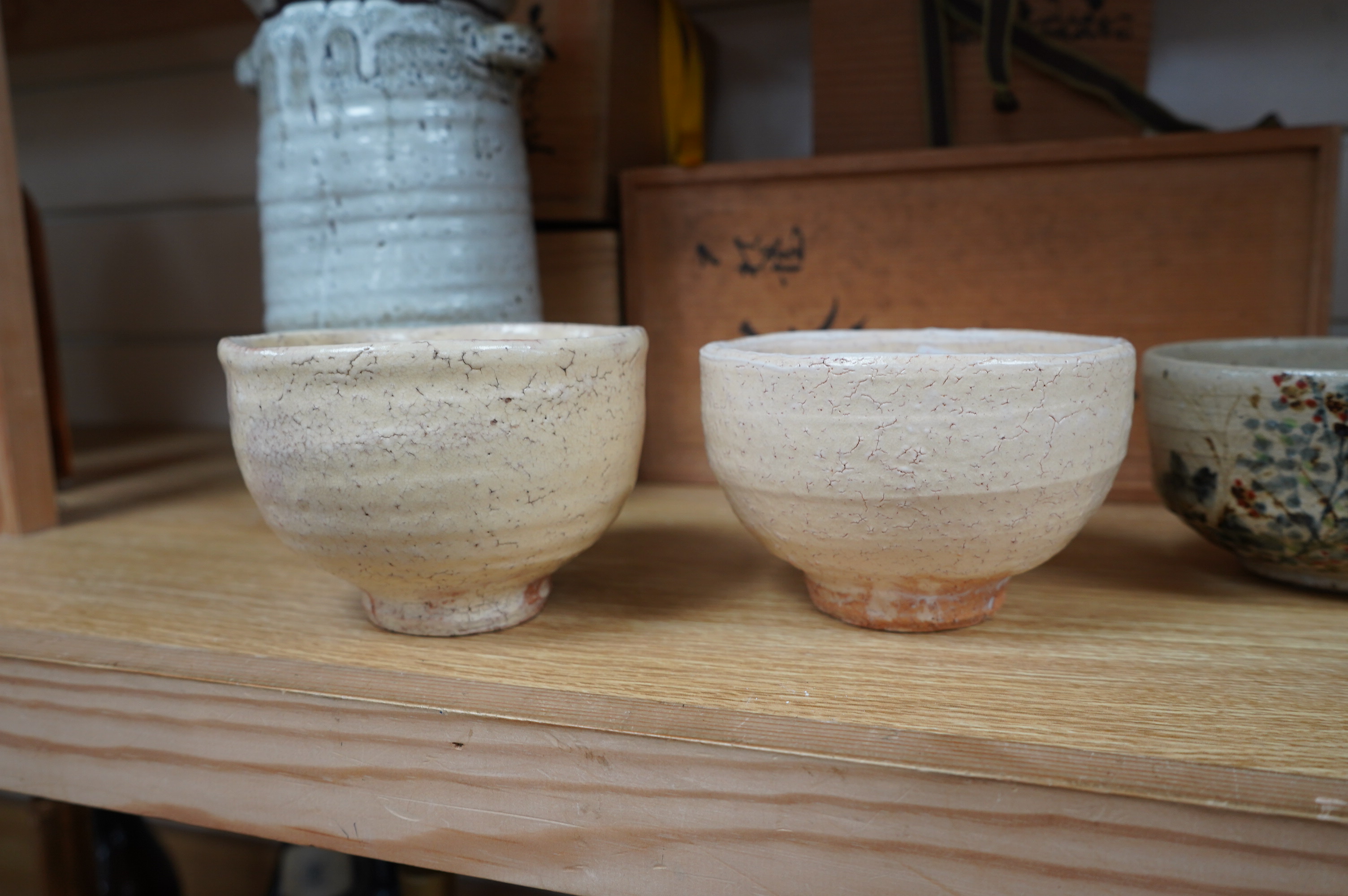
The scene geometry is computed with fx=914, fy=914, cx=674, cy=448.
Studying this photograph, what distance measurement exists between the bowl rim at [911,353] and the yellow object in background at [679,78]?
0.38 meters

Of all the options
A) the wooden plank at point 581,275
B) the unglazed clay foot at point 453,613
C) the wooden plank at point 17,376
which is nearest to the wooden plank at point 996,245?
the wooden plank at point 581,275

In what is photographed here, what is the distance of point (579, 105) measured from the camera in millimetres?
801

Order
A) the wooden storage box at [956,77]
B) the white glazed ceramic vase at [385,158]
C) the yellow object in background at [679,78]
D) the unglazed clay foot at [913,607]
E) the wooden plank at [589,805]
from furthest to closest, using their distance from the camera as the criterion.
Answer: the yellow object in background at [679,78], the wooden storage box at [956,77], the white glazed ceramic vase at [385,158], the unglazed clay foot at [913,607], the wooden plank at [589,805]

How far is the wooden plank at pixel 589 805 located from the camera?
342 millimetres

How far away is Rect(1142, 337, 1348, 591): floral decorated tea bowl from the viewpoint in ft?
1.54

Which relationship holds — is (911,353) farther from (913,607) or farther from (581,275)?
(581,275)

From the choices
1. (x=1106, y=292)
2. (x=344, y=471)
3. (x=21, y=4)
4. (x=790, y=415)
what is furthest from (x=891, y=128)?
(x=21, y=4)

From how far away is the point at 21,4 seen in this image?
1.17 metres

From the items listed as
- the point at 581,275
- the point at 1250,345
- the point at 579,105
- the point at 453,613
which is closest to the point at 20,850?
the point at 453,613

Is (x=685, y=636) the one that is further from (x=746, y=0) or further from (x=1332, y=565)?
(x=746, y=0)

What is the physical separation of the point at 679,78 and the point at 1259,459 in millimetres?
618

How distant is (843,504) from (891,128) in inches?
20.3

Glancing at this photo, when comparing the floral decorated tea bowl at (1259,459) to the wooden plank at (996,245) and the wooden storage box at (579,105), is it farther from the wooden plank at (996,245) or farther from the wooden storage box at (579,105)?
the wooden storage box at (579,105)

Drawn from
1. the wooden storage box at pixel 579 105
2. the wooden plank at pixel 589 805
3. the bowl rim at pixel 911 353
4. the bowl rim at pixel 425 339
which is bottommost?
the wooden plank at pixel 589 805
